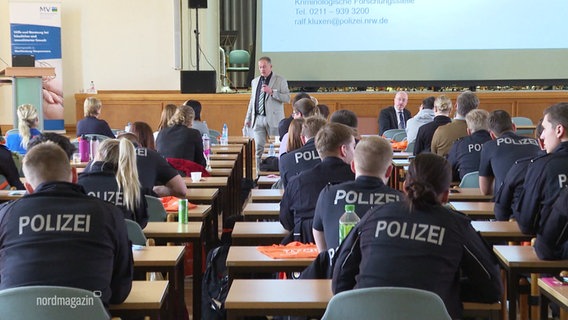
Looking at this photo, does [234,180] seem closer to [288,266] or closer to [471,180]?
[471,180]

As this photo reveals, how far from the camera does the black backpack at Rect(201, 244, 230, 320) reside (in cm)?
386

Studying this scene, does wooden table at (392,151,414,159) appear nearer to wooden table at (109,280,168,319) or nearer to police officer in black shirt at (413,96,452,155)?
police officer in black shirt at (413,96,452,155)

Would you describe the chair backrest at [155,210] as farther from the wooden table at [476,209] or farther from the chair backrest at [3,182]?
the chair backrest at [3,182]

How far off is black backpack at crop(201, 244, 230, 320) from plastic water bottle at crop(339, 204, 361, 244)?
66 cm

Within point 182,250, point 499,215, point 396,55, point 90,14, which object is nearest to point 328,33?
point 396,55

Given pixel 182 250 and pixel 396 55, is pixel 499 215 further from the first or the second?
pixel 396 55

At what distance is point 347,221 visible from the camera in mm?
3441

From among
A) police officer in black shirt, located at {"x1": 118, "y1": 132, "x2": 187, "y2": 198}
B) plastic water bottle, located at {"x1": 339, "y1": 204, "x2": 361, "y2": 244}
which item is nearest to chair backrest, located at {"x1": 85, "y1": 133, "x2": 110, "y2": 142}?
police officer in black shirt, located at {"x1": 118, "y1": 132, "x2": 187, "y2": 198}

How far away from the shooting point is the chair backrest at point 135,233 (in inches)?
148

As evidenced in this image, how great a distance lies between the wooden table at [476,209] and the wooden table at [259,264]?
5.48ft

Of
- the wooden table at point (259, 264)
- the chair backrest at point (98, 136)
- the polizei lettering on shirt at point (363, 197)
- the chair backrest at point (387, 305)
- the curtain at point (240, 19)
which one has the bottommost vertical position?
the wooden table at point (259, 264)

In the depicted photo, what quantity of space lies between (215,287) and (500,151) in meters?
2.64

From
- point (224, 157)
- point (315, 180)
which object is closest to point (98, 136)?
point (224, 157)

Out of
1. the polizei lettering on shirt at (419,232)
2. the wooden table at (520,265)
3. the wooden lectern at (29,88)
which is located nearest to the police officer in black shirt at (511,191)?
the wooden table at (520,265)
